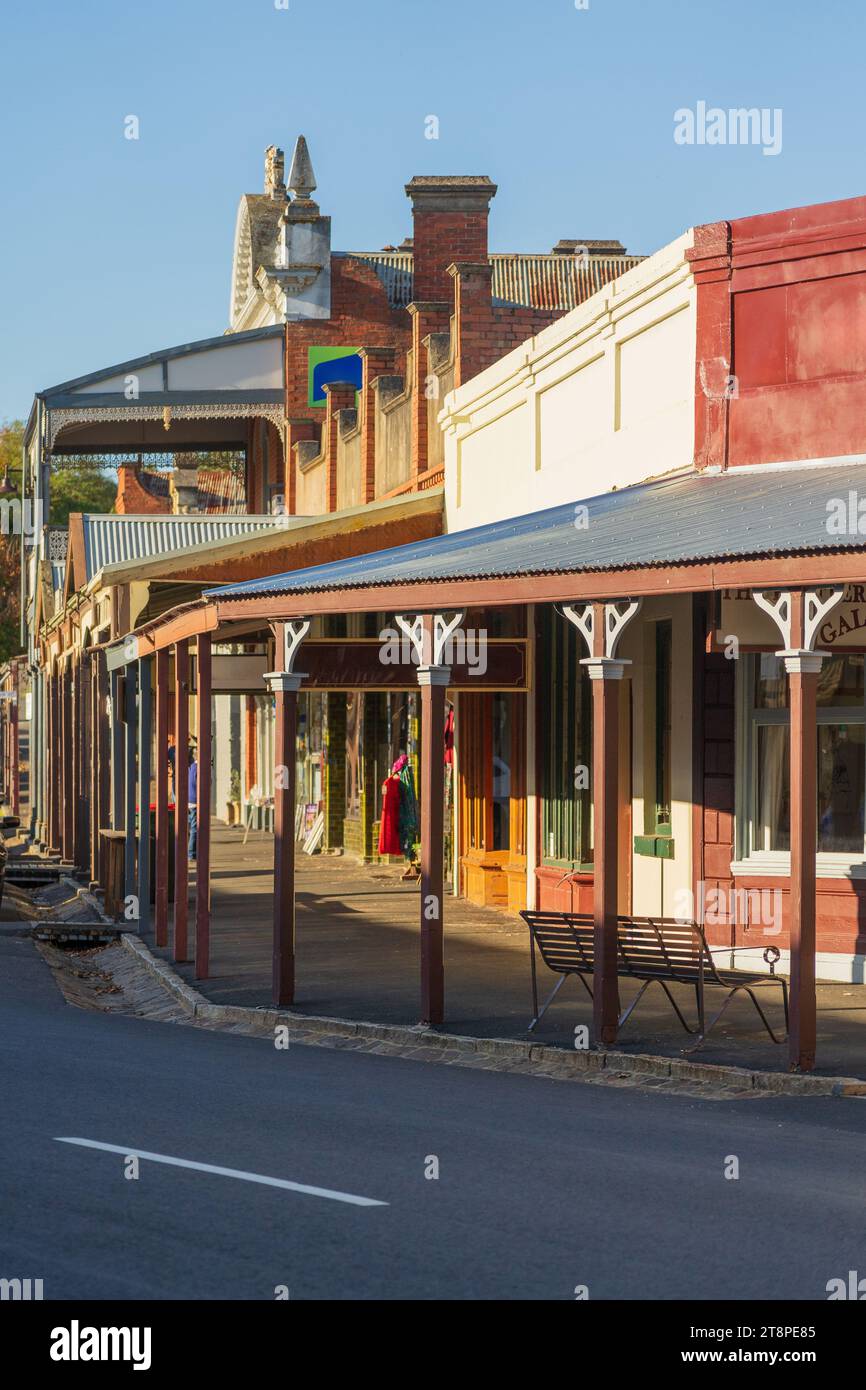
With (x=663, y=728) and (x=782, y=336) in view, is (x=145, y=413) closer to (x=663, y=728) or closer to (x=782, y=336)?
(x=663, y=728)

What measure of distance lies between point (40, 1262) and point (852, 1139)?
4.39 m

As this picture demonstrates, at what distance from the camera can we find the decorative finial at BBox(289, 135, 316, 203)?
35.4 m

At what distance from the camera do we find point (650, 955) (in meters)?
12.2

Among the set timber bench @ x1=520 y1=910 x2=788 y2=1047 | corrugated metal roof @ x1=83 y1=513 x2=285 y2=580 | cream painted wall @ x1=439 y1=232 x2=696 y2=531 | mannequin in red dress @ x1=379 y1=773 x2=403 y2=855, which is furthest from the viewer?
corrugated metal roof @ x1=83 y1=513 x2=285 y2=580

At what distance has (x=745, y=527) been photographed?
39.5 feet

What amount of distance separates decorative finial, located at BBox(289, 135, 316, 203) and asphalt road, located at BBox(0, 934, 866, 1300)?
2631cm

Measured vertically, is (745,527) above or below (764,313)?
below

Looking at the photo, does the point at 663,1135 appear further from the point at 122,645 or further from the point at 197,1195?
the point at 122,645

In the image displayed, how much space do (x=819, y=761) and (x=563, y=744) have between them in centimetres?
347

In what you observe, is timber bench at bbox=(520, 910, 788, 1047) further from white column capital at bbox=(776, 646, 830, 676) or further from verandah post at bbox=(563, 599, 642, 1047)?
white column capital at bbox=(776, 646, 830, 676)

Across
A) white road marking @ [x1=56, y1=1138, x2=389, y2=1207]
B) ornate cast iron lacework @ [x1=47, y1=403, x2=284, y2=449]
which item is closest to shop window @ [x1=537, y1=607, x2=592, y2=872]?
white road marking @ [x1=56, y1=1138, x2=389, y2=1207]

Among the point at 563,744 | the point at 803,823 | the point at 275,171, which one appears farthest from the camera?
the point at 275,171

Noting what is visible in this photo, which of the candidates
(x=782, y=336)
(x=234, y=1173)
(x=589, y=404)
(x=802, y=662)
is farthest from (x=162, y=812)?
(x=234, y=1173)
